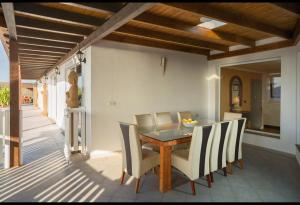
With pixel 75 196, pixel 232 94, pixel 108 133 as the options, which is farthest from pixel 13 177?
pixel 232 94

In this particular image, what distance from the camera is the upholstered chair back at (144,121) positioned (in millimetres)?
3706

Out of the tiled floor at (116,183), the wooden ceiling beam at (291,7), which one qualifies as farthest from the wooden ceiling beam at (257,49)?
the tiled floor at (116,183)

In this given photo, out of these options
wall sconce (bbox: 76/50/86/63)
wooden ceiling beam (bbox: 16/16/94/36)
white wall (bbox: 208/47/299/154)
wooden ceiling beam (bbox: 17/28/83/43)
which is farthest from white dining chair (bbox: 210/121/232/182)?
wooden ceiling beam (bbox: 17/28/83/43)

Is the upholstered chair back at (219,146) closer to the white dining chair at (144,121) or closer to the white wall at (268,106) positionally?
the white dining chair at (144,121)

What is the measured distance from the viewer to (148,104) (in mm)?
4852

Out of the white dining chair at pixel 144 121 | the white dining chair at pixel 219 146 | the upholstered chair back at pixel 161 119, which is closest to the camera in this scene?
the white dining chair at pixel 219 146

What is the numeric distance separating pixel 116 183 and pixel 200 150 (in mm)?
1348

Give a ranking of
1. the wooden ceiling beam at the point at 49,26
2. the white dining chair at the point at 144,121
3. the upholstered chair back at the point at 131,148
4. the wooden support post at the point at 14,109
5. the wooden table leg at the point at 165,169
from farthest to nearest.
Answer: the white dining chair at the point at 144,121 < the wooden support post at the point at 14,109 < the wooden ceiling beam at the point at 49,26 < the wooden table leg at the point at 165,169 < the upholstered chair back at the point at 131,148

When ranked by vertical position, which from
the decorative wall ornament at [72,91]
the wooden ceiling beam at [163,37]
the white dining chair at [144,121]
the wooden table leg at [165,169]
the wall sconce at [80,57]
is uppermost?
the wooden ceiling beam at [163,37]

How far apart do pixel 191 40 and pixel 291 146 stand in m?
3.23

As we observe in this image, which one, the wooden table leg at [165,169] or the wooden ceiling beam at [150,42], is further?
the wooden ceiling beam at [150,42]

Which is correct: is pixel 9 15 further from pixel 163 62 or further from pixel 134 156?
pixel 163 62

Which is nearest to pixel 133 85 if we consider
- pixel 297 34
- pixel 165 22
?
pixel 165 22

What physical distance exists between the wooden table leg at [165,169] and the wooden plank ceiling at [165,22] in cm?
199
